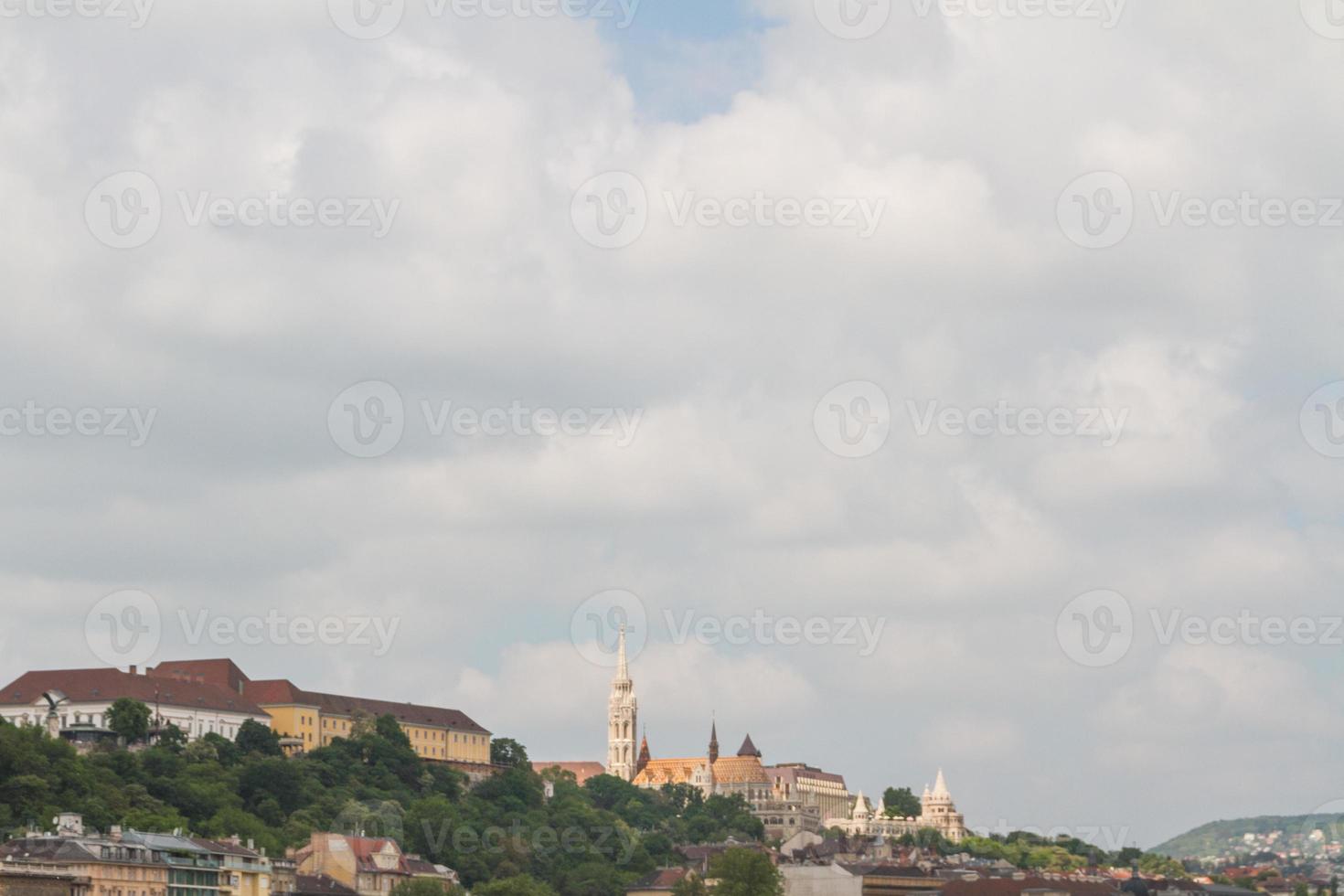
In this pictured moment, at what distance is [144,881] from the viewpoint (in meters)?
136

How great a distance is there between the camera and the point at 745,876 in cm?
17550

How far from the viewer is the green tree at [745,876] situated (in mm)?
173750

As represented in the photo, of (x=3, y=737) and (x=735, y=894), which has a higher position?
(x=3, y=737)

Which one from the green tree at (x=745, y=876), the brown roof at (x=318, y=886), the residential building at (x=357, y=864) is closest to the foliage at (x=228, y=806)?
the residential building at (x=357, y=864)

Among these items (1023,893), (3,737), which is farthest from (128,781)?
(1023,893)

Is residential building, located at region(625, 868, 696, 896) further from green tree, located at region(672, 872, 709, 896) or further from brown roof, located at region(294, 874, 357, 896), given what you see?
brown roof, located at region(294, 874, 357, 896)

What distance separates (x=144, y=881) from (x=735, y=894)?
50592 millimetres

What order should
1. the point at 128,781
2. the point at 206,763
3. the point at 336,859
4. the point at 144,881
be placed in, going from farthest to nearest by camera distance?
the point at 206,763 < the point at 128,781 < the point at 336,859 < the point at 144,881

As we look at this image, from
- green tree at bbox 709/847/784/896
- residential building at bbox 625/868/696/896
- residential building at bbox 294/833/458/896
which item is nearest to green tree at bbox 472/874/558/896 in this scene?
residential building at bbox 294/833/458/896

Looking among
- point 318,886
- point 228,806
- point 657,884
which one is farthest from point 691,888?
point 228,806

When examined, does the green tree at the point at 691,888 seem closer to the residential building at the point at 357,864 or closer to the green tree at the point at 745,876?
the green tree at the point at 745,876

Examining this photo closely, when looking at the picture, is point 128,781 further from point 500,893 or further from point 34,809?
point 500,893

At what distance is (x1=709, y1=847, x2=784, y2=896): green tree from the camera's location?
570 feet

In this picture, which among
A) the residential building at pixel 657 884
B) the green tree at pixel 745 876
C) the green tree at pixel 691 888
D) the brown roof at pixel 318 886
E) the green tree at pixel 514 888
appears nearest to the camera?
the brown roof at pixel 318 886
